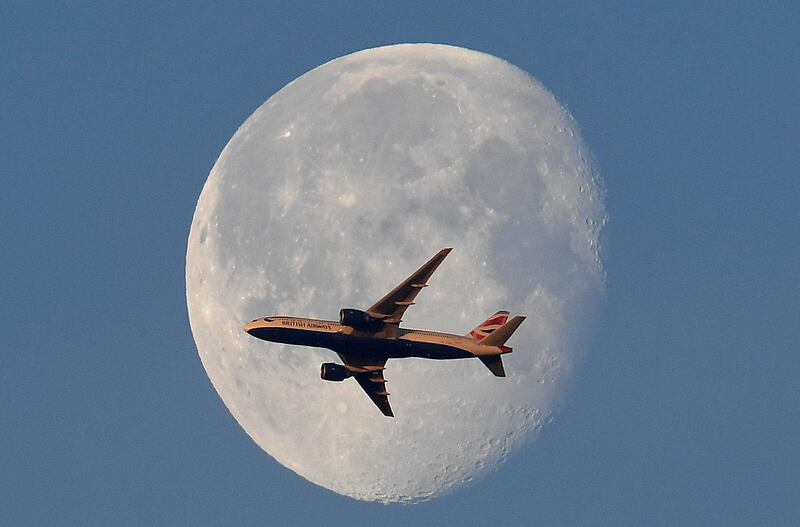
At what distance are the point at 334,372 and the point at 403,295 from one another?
Result: 934 cm

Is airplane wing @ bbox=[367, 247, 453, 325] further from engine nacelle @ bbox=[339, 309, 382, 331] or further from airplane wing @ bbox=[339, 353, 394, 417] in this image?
airplane wing @ bbox=[339, 353, 394, 417]

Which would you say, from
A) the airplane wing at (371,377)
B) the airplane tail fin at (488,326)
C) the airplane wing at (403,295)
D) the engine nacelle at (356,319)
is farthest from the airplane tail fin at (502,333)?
the airplane wing at (371,377)

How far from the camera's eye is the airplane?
146m

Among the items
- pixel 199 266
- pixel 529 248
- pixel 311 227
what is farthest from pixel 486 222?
pixel 199 266

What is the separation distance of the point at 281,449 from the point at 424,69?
1363 inches

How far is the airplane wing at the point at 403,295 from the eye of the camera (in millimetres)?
145125

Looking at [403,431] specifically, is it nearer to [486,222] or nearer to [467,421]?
[467,421]

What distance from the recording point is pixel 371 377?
153125mm

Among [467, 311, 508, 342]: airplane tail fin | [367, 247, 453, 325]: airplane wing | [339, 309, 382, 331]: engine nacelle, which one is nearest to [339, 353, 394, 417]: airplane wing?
[339, 309, 382, 331]: engine nacelle

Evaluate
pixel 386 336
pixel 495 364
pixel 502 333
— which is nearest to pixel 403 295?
pixel 386 336

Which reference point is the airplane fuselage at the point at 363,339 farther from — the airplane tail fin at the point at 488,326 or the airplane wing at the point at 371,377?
the airplane wing at the point at 371,377

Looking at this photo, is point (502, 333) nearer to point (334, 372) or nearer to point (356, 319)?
point (356, 319)

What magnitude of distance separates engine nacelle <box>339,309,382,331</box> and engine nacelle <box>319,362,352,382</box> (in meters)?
4.66

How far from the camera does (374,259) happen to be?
146375 mm
